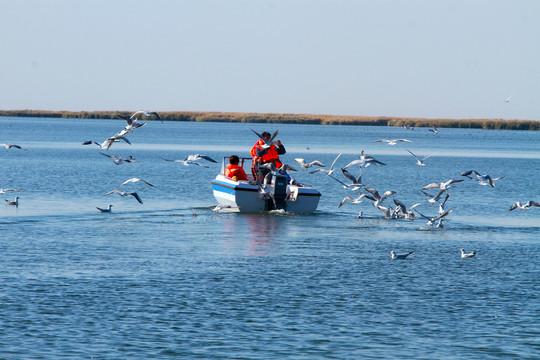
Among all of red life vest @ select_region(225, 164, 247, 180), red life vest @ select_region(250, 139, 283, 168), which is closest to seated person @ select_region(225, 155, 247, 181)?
red life vest @ select_region(225, 164, 247, 180)

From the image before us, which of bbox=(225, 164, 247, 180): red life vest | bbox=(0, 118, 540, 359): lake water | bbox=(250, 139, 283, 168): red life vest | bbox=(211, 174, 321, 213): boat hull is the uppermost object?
bbox=(250, 139, 283, 168): red life vest

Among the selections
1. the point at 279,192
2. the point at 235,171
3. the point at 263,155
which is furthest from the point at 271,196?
the point at 235,171

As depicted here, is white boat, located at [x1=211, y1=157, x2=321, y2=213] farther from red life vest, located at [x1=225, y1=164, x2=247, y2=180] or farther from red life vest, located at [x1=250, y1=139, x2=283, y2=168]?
red life vest, located at [x1=250, y1=139, x2=283, y2=168]

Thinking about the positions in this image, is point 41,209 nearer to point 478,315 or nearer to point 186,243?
point 186,243

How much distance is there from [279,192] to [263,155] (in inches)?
55.3

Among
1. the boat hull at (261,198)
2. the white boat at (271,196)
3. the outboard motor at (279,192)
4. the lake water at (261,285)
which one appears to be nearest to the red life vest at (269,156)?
the outboard motor at (279,192)

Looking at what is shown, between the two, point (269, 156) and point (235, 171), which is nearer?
point (269, 156)

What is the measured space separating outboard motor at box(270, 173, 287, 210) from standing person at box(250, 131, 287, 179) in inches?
19.4

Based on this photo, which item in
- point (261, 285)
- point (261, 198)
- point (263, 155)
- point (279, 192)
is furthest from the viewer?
point (261, 198)

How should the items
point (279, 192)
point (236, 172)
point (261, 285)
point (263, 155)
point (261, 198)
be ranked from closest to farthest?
1. point (261, 285)
2. point (263, 155)
3. point (279, 192)
4. point (261, 198)
5. point (236, 172)

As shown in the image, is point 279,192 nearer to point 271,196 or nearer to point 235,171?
point 271,196

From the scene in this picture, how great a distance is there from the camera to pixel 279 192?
2753 centimetres

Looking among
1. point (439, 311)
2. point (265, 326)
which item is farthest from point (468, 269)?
point (265, 326)

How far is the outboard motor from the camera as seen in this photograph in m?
27.2
